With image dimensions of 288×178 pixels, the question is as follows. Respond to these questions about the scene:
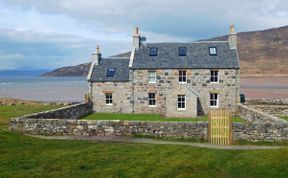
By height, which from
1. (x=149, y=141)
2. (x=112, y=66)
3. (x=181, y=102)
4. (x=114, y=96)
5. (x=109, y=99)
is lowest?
(x=149, y=141)

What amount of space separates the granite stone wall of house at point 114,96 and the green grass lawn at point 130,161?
17.4 meters

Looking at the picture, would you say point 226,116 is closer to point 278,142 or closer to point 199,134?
point 199,134

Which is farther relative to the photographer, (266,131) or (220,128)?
(220,128)

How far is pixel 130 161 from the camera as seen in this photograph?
45.6 ft

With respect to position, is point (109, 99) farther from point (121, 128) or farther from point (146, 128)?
point (146, 128)

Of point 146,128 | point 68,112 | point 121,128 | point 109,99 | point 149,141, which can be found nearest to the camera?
point 149,141

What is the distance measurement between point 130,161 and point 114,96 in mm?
21556

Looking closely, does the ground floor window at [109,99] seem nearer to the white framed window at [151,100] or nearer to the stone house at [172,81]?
the stone house at [172,81]

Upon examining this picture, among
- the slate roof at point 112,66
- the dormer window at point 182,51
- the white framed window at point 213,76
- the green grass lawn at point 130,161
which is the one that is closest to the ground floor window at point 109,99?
the slate roof at point 112,66

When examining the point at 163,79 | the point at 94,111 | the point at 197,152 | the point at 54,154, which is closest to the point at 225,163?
the point at 197,152

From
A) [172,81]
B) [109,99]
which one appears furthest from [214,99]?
[109,99]

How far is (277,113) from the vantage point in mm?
33094

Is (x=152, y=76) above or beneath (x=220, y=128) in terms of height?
above

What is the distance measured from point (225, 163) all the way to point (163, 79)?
66.8 ft
